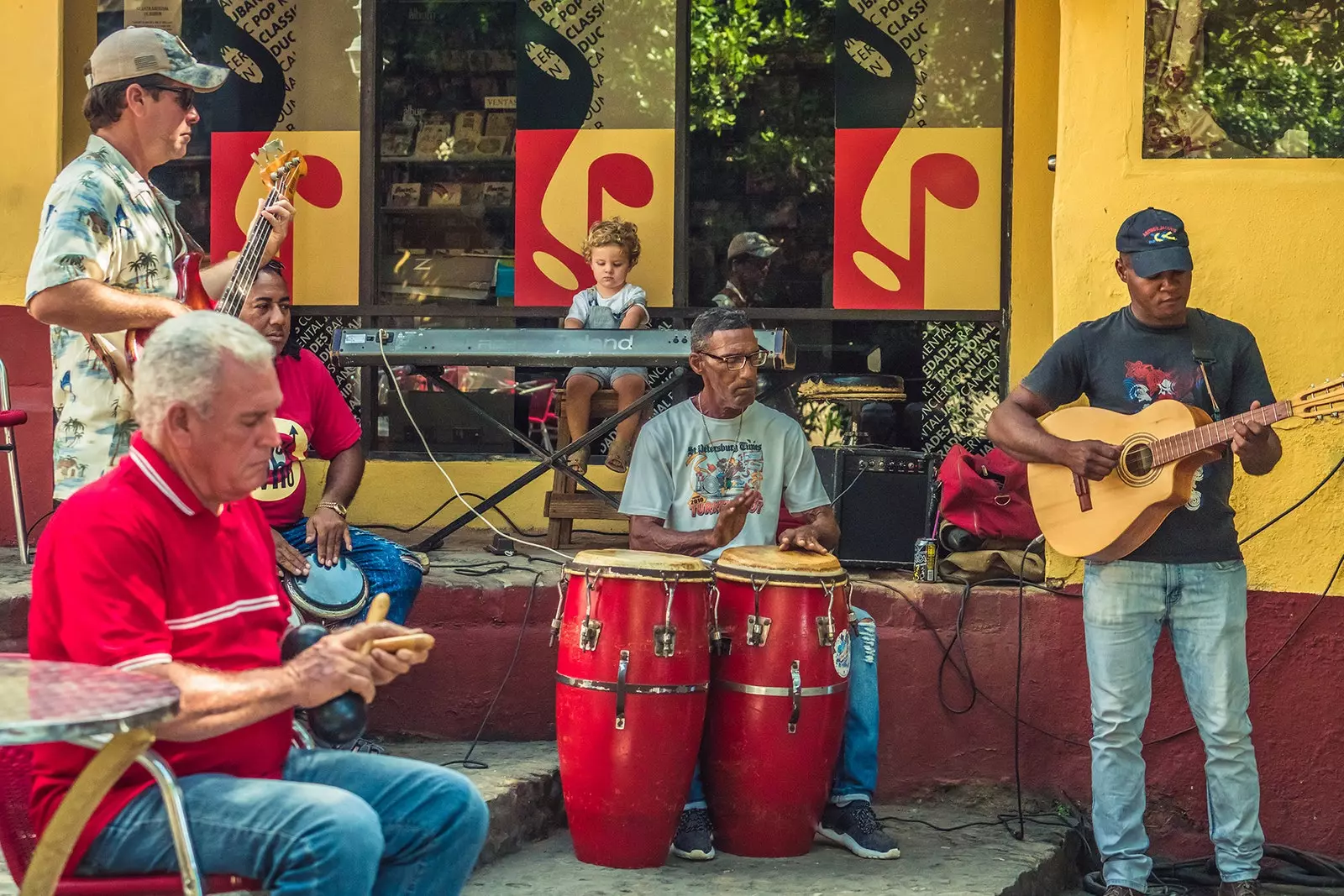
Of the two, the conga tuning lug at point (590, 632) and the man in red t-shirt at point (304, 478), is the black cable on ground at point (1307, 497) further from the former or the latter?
the man in red t-shirt at point (304, 478)

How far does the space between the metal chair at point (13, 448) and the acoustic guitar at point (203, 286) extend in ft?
6.21

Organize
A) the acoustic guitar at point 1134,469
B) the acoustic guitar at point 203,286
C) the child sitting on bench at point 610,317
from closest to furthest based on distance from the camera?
the acoustic guitar at point 203,286 < the acoustic guitar at point 1134,469 < the child sitting on bench at point 610,317

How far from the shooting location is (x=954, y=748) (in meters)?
5.49

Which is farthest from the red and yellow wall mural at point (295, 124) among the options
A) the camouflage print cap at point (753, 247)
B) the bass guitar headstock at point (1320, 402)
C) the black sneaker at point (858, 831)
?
the bass guitar headstock at point (1320, 402)

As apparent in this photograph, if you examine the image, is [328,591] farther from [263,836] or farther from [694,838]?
[263,836]

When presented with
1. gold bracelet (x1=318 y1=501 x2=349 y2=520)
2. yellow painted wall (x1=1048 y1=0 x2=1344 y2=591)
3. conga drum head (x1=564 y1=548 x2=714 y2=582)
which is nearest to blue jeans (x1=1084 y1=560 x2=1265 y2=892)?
yellow painted wall (x1=1048 y1=0 x2=1344 y2=591)

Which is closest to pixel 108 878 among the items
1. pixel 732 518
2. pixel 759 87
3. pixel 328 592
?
pixel 328 592

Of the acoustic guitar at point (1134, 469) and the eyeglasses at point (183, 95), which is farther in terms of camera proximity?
the acoustic guitar at point (1134, 469)

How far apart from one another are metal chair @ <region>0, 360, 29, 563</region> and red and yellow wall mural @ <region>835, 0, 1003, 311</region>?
141 inches

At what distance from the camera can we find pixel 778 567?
4520 millimetres

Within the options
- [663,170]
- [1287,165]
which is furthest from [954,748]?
[663,170]

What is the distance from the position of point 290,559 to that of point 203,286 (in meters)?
0.89

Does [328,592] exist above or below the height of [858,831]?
above

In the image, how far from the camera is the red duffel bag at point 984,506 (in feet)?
18.4
